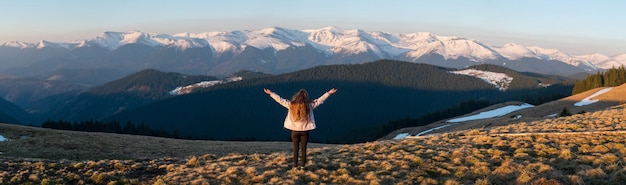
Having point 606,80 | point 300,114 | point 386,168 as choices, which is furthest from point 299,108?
point 606,80

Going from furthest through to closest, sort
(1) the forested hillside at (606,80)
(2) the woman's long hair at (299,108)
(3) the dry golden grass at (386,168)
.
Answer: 1. (1) the forested hillside at (606,80)
2. (2) the woman's long hair at (299,108)
3. (3) the dry golden grass at (386,168)

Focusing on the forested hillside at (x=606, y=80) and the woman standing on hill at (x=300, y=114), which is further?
the forested hillside at (x=606, y=80)

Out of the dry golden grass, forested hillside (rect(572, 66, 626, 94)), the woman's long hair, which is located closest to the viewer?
the dry golden grass

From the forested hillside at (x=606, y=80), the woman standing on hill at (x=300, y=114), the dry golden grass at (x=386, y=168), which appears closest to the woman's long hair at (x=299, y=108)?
the woman standing on hill at (x=300, y=114)

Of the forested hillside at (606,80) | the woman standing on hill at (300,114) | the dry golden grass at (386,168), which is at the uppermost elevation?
the forested hillside at (606,80)

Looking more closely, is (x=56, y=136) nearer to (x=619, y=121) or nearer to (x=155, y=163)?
(x=155, y=163)

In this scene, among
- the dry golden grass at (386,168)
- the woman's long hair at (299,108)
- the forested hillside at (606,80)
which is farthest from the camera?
the forested hillside at (606,80)

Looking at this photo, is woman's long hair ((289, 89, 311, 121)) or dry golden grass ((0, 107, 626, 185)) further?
woman's long hair ((289, 89, 311, 121))

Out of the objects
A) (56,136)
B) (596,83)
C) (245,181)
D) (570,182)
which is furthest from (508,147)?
(596,83)

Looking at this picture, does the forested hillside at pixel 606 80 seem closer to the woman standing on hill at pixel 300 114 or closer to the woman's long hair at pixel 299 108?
the woman standing on hill at pixel 300 114

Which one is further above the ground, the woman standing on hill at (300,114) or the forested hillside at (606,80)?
the forested hillside at (606,80)

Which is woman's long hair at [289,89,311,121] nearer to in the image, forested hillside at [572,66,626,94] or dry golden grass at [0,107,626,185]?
dry golden grass at [0,107,626,185]

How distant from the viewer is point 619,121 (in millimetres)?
34469

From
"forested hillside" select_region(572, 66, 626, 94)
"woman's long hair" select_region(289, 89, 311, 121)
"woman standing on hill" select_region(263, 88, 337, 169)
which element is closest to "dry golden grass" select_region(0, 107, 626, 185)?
"woman standing on hill" select_region(263, 88, 337, 169)
